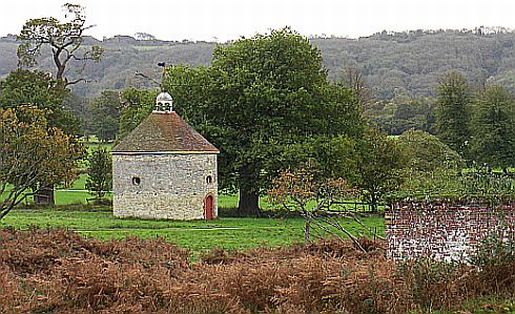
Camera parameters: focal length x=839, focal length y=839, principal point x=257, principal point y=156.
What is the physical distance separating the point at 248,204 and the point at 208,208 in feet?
13.6

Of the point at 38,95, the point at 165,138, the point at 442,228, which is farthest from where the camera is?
the point at 38,95

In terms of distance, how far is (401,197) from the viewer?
16.4m

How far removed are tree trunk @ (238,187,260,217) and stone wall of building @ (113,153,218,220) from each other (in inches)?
170

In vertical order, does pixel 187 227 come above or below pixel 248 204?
below

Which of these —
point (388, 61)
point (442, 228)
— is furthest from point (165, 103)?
point (388, 61)

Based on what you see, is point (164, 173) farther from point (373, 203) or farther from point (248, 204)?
point (373, 203)

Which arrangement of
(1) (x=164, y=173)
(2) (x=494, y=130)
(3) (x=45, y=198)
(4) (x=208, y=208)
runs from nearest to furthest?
(1) (x=164, y=173)
(4) (x=208, y=208)
(3) (x=45, y=198)
(2) (x=494, y=130)

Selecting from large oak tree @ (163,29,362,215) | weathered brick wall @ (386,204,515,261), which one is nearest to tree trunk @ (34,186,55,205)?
large oak tree @ (163,29,362,215)

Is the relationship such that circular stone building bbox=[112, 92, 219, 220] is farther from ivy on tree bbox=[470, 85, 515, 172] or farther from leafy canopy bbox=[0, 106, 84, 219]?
ivy on tree bbox=[470, 85, 515, 172]

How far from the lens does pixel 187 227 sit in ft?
131

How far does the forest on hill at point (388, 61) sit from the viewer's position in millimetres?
117188

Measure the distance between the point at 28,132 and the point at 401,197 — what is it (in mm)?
21079

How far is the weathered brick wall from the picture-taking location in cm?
1596

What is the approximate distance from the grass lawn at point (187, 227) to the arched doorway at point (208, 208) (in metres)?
0.74
